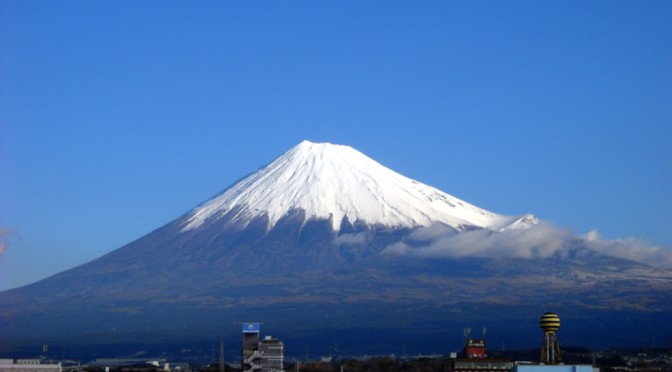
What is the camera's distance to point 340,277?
526 ft

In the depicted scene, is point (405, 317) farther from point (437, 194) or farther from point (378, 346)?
point (437, 194)

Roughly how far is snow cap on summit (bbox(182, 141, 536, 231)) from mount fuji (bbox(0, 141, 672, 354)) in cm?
23

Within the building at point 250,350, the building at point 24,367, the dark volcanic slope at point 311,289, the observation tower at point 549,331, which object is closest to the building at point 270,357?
the building at point 250,350

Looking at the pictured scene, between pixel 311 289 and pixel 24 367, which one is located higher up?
pixel 311 289

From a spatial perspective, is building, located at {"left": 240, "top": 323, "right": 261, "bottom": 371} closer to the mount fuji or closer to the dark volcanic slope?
the mount fuji

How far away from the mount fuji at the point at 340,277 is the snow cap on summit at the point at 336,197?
0.74ft

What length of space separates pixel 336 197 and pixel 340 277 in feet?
63.2

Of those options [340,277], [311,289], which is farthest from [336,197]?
[311,289]

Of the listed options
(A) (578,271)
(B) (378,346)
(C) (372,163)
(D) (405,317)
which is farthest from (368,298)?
(C) (372,163)

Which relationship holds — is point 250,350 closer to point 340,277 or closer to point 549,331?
point 549,331

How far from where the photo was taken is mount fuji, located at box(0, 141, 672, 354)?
463 ft

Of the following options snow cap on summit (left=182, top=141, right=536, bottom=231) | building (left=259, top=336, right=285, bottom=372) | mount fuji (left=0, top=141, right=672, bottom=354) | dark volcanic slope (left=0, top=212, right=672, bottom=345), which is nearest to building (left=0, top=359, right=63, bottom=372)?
building (left=259, top=336, right=285, bottom=372)

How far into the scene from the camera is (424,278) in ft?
540

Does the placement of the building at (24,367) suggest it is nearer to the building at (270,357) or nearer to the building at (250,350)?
the building at (250,350)
